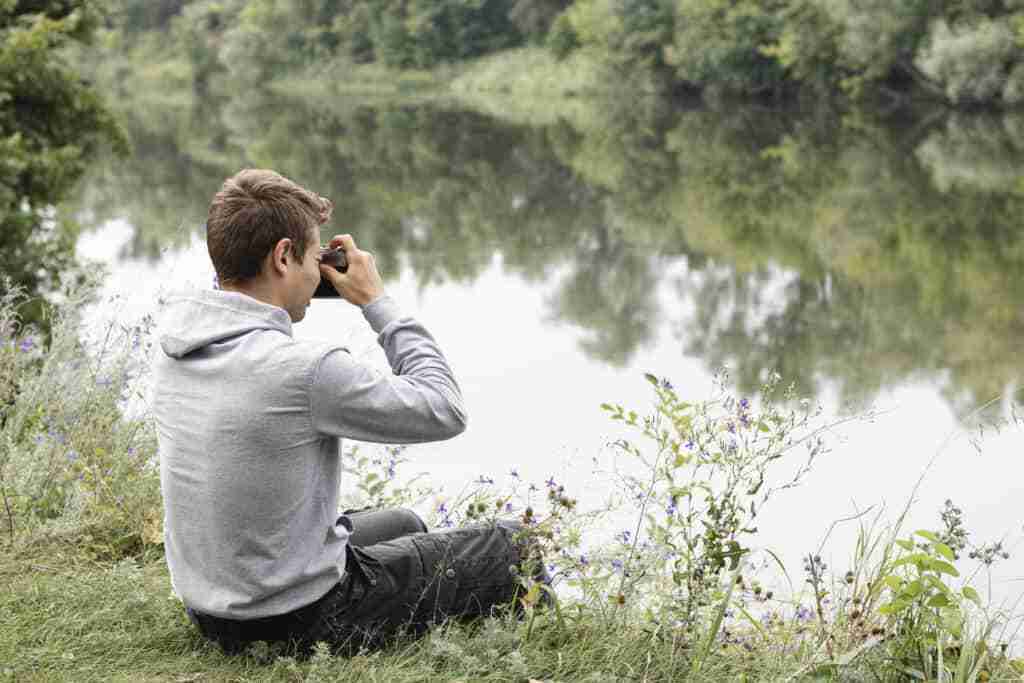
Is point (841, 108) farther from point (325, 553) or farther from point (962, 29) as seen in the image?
point (325, 553)

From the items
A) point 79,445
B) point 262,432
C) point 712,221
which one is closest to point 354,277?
point 262,432

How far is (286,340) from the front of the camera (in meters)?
2.76

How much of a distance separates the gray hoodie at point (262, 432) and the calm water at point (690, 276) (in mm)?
1176

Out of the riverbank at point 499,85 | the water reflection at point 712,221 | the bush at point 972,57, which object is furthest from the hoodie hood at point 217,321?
the riverbank at point 499,85

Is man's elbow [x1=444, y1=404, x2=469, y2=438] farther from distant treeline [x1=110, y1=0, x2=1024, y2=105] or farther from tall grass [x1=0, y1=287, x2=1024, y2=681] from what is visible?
distant treeline [x1=110, y1=0, x2=1024, y2=105]

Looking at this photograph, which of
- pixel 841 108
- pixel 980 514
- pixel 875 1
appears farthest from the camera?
pixel 841 108

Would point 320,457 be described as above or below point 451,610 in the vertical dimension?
above

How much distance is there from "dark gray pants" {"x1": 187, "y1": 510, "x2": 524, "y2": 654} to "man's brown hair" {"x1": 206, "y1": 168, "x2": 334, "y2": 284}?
815mm

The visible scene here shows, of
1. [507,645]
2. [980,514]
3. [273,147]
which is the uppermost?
[273,147]

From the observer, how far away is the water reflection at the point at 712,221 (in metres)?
11.2

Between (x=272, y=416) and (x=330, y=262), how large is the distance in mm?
524

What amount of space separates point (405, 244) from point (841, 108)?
25.3 metres

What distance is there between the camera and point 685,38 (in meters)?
42.4

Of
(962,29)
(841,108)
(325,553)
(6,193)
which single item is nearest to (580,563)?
(325,553)
